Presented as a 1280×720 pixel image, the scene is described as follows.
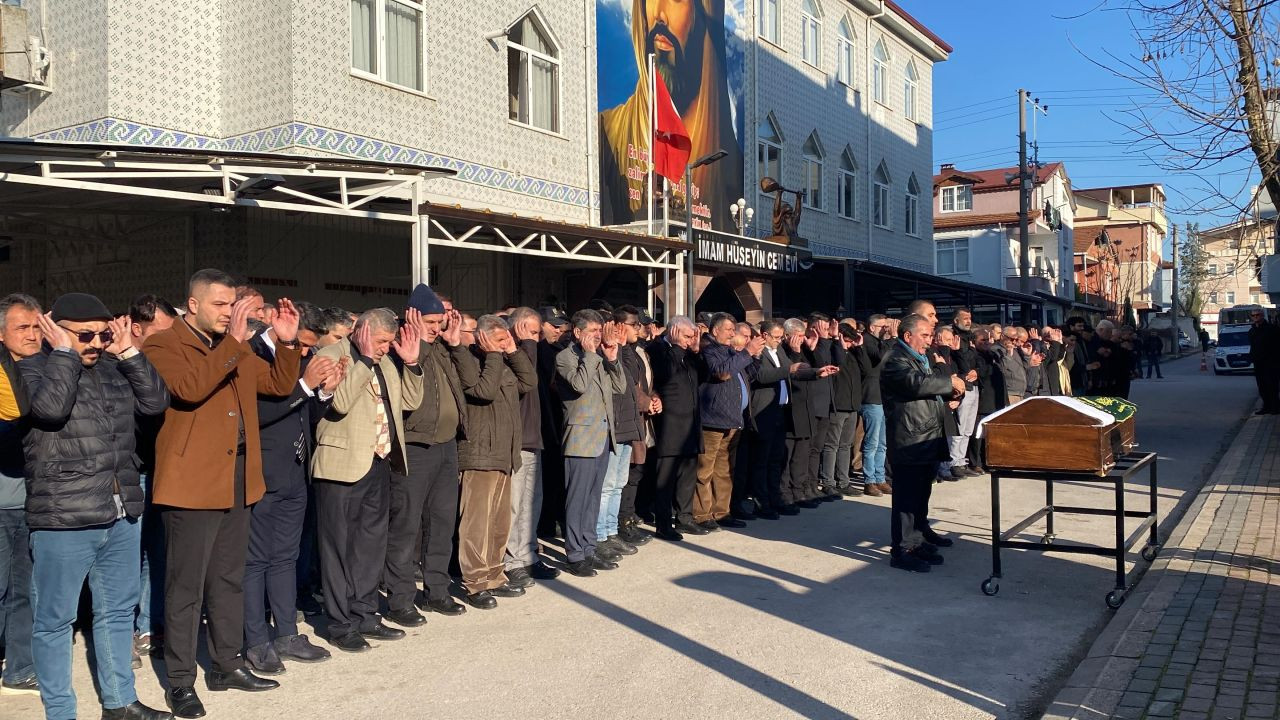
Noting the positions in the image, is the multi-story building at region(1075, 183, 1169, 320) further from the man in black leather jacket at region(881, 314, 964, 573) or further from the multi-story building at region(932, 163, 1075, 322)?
the man in black leather jacket at region(881, 314, 964, 573)

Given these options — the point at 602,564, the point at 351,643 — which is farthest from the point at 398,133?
the point at 351,643

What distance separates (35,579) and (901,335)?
6367 mm

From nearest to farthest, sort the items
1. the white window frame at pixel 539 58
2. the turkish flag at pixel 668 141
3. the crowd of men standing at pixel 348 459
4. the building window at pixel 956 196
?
the crowd of men standing at pixel 348 459, the white window frame at pixel 539 58, the turkish flag at pixel 668 141, the building window at pixel 956 196

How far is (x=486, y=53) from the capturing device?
50.4ft

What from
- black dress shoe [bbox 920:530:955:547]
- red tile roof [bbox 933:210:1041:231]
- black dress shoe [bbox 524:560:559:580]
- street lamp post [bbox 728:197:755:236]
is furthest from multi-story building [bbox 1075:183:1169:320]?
black dress shoe [bbox 524:560:559:580]

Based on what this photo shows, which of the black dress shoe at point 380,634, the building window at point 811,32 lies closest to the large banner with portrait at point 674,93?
the building window at point 811,32

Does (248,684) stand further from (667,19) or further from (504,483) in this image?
(667,19)

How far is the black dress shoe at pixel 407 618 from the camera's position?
667cm

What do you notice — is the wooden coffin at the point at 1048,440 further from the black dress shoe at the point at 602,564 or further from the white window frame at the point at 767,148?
the white window frame at the point at 767,148

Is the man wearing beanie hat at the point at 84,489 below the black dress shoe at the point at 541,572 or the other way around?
the other way around

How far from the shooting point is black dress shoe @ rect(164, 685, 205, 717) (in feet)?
16.5

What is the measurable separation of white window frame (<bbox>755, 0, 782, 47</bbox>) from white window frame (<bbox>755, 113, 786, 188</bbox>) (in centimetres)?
176

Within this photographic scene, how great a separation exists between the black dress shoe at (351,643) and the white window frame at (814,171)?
2015 centimetres

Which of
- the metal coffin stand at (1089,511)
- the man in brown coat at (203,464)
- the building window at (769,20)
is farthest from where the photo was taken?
the building window at (769,20)
